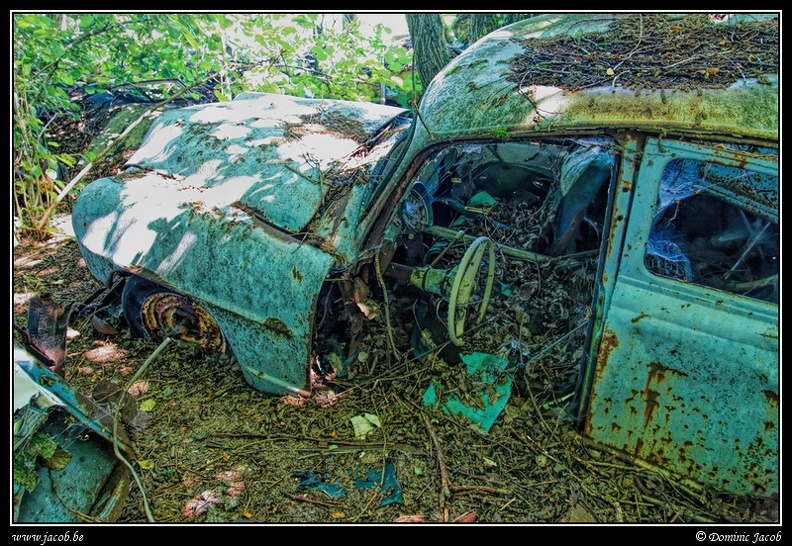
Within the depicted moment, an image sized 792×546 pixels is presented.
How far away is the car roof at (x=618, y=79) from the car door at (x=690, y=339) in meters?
0.14

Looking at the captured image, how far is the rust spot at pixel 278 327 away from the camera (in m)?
2.57

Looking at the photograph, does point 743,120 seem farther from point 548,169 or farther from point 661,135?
point 548,169

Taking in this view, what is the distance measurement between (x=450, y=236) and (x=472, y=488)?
1469 millimetres

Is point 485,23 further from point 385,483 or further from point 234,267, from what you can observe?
point 385,483

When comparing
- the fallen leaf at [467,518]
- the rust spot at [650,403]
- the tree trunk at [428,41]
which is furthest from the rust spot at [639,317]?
the tree trunk at [428,41]

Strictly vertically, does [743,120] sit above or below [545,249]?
above

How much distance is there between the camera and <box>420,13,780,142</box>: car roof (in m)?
1.88

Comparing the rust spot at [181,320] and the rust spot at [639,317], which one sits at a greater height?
the rust spot at [639,317]

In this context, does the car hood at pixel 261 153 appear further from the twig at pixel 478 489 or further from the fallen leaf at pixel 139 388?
the twig at pixel 478 489

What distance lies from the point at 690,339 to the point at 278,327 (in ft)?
6.06

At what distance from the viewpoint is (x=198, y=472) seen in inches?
97.3

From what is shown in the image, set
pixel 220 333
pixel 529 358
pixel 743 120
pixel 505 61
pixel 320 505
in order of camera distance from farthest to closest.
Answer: pixel 220 333, pixel 529 358, pixel 505 61, pixel 320 505, pixel 743 120

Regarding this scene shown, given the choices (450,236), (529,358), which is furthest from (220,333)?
(529,358)

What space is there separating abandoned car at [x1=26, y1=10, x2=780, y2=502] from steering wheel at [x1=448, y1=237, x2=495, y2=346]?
0.04ft
